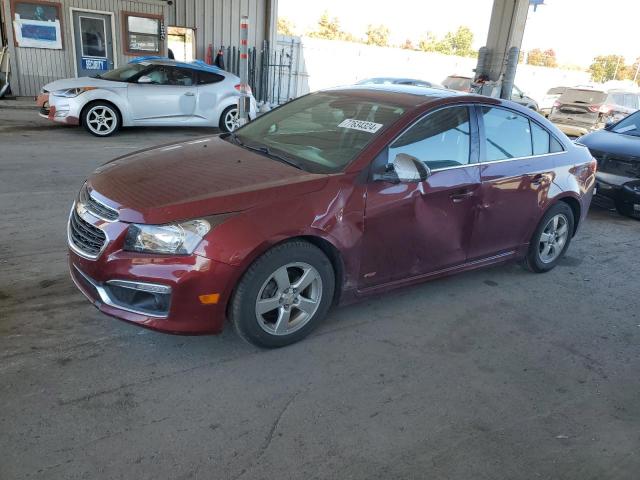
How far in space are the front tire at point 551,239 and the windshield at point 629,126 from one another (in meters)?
3.81

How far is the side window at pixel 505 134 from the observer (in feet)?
13.8

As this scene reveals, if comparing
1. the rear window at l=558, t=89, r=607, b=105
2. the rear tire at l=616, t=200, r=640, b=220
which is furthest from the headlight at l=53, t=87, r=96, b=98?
the rear window at l=558, t=89, r=607, b=105

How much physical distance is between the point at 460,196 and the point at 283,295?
5.09 ft

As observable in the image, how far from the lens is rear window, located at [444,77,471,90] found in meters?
17.0

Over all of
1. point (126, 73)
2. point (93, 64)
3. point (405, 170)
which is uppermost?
point (405, 170)

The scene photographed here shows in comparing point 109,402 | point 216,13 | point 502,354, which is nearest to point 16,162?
point 109,402

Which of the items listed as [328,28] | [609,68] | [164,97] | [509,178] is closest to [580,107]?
[164,97]

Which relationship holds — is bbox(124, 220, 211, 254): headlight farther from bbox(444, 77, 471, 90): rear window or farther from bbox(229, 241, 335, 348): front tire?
bbox(444, 77, 471, 90): rear window

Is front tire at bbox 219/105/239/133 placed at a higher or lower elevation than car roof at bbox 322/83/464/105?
lower

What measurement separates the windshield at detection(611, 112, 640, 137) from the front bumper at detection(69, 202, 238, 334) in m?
7.29

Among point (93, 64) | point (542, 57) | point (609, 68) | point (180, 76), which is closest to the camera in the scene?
point (180, 76)

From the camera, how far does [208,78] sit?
37.5ft

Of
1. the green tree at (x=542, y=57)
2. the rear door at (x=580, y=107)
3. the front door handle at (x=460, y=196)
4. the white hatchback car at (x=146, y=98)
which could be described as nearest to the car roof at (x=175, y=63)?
the white hatchback car at (x=146, y=98)

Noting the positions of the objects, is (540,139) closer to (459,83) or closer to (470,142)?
(470,142)
